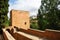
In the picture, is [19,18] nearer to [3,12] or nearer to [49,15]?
[3,12]

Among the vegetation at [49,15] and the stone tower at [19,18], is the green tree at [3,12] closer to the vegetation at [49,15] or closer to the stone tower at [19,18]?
the stone tower at [19,18]

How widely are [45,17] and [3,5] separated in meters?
19.5

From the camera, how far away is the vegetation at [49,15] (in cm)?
3227

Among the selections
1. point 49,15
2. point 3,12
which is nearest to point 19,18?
point 3,12

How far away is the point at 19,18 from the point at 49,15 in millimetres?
15508

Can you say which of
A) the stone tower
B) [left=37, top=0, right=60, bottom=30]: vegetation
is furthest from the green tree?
[left=37, top=0, right=60, bottom=30]: vegetation

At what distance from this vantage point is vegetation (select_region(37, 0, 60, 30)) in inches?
1271

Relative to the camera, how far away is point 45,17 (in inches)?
1436

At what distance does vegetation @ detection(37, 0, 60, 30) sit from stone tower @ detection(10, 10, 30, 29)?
40.5 ft

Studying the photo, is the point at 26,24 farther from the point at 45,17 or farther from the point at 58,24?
the point at 45,17

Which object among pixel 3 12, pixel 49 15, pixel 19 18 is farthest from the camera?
pixel 49 15

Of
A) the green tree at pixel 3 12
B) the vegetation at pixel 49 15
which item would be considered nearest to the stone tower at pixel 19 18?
the green tree at pixel 3 12

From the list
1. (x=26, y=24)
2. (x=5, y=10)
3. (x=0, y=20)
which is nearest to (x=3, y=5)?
(x=5, y=10)

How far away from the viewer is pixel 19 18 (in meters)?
20.4
